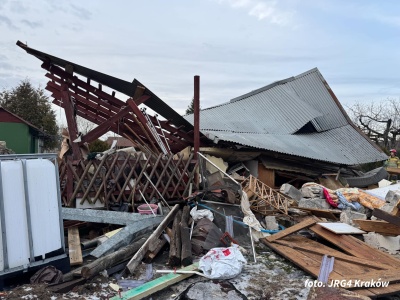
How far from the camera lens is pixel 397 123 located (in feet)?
92.4

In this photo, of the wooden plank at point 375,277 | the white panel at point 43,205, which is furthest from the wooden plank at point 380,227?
the white panel at point 43,205

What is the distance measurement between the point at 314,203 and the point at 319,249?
266cm

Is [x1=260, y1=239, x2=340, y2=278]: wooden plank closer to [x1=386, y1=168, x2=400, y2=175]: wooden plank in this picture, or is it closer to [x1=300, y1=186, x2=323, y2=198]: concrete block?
[x1=300, y1=186, x2=323, y2=198]: concrete block

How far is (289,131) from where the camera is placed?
12922mm

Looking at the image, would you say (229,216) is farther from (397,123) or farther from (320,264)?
(397,123)

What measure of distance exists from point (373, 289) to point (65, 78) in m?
7.40

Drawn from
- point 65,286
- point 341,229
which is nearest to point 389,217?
point 341,229

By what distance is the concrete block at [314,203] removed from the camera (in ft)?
24.6

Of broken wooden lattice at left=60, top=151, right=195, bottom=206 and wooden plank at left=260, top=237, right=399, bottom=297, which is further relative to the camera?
broken wooden lattice at left=60, top=151, right=195, bottom=206

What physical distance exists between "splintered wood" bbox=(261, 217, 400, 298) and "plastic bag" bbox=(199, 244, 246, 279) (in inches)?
37.7

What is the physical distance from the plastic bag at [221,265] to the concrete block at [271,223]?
7.03ft

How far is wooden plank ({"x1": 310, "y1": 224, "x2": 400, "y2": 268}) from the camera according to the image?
463 centimetres

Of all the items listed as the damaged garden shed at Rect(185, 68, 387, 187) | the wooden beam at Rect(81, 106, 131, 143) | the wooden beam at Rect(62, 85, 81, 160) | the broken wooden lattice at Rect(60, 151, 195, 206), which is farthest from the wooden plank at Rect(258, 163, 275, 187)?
the wooden beam at Rect(62, 85, 81, 160)

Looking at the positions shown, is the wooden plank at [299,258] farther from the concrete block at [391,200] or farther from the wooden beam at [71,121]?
the wooden beam at [71,121]
